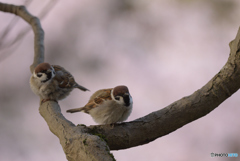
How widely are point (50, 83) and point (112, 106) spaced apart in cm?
112

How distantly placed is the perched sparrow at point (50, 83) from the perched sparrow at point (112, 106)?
661 mm

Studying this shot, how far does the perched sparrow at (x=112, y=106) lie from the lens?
8.02 ft

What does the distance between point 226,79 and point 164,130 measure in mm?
524

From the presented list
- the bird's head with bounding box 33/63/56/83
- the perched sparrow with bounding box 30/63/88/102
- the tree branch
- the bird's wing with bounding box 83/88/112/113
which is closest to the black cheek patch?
the bird's wing with bounding box 83/88/112/113

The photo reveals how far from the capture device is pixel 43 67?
10.3ft

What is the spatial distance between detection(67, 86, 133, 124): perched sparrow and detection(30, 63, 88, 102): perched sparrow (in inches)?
26.0

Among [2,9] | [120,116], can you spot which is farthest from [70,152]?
[2,9]

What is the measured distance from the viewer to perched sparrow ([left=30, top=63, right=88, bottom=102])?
3.16 metres

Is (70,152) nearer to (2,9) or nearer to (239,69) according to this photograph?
(239,69)

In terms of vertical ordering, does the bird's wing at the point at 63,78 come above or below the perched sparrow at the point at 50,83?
above

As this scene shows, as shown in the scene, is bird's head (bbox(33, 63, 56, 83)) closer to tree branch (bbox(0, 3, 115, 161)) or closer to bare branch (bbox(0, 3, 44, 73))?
bare branch (bbox(0, 3, 44, 73))

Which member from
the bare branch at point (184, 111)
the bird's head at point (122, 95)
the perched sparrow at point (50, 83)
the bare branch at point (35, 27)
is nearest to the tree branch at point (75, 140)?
the bare branch at point (184, 111)

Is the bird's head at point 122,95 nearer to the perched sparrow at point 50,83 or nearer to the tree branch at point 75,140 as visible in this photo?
the tree branch at point 75,140

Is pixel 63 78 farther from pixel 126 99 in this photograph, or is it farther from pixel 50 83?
pixel 126 99
